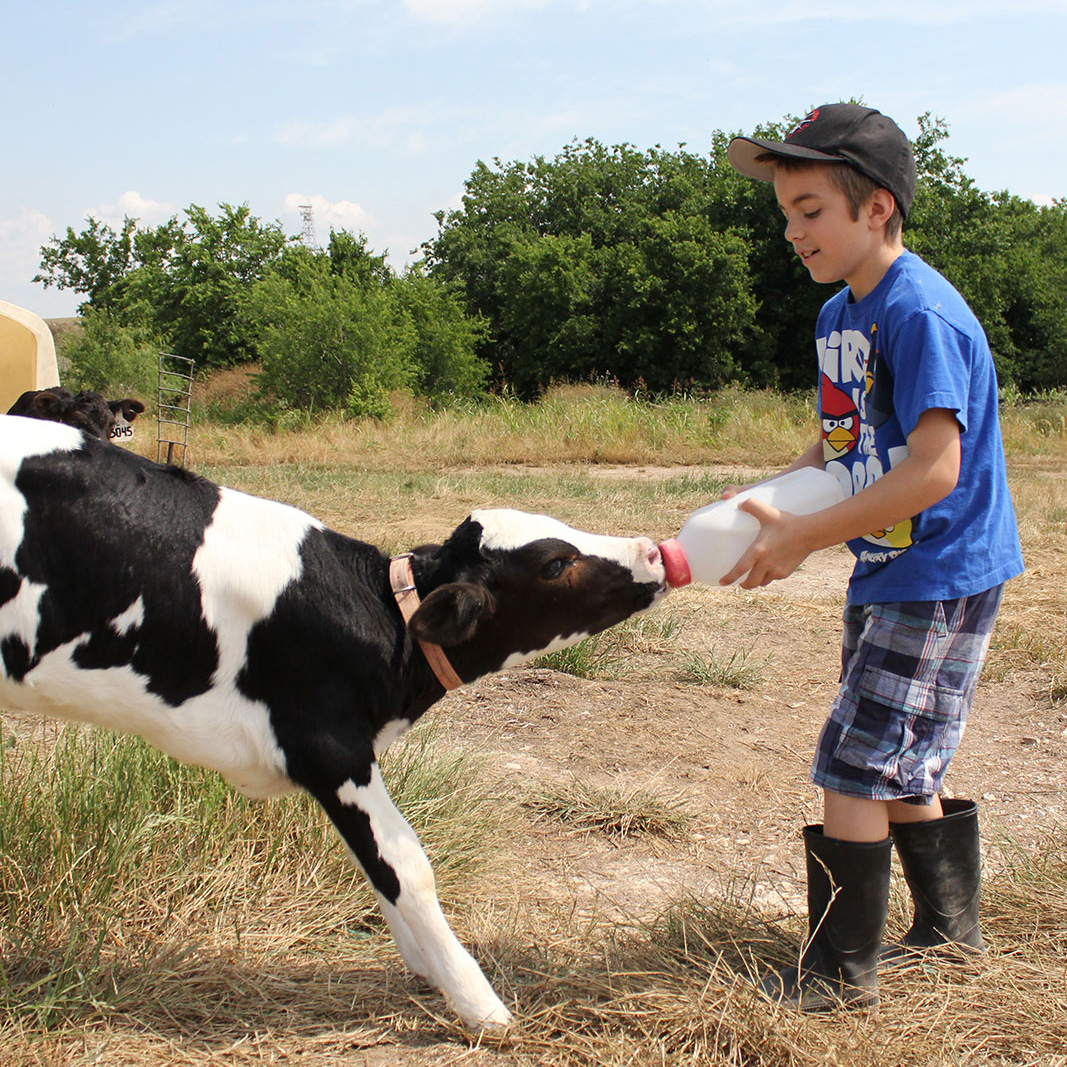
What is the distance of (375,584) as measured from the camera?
271 cm

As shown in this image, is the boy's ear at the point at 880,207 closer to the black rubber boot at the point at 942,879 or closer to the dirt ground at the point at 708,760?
the black rubber boot at the point at 942,879

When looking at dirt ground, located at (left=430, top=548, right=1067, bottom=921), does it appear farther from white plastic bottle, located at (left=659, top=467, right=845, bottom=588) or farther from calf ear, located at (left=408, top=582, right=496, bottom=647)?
calf ear, located at (left=408, top=582, right=496, bottom=647)

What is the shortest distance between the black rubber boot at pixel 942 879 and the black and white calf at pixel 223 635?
3.55 ft

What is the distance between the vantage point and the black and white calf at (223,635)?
234cm

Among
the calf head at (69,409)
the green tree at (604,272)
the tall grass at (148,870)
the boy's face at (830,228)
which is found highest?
the green tree at (604,272)

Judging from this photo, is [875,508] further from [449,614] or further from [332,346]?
[332,346]

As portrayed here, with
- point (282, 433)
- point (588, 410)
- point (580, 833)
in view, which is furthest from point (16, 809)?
point (282, 433)

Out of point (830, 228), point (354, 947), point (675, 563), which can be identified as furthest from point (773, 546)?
point (354, 947)

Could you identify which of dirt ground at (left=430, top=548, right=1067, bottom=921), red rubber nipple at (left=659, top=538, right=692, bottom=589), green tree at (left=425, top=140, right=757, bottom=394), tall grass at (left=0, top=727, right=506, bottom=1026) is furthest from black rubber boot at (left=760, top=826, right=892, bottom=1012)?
green tree at (left=425, top=140, right=757, bottom=394)

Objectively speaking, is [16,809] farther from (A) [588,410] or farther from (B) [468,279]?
(B) [468,279]

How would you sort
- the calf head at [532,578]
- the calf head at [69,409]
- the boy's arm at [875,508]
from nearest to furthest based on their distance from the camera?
the boy's arm at [875,508]
the calf head at [532,578]
the calf head at [69,409]

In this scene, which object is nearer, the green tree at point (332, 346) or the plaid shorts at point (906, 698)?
the plaid shorts at point (906, 698)

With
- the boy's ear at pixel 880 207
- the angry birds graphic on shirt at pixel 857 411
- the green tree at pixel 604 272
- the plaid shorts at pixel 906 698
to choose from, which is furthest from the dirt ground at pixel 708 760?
the green tree at pixel 604 272

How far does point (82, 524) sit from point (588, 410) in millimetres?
17297
